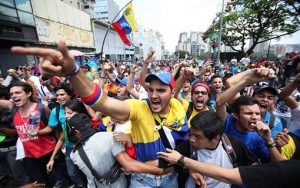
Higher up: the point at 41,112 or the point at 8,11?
the point at 8,11

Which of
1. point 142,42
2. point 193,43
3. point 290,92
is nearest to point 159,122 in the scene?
point 290,92

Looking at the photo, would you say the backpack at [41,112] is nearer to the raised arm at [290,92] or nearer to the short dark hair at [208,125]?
the short dark hair at [208,125]

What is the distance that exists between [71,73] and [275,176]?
5.33 feet

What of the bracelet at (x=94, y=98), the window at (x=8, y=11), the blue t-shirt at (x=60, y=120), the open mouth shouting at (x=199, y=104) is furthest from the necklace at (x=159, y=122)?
the window at (x=8, y=11)

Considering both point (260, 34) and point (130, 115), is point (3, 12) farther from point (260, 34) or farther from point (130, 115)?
point (260, 34)

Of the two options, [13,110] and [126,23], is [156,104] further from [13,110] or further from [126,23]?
[126,23]

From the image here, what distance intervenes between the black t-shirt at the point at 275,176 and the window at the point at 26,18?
20738 mm

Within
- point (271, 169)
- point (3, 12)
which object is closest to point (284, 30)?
point (271, 169)

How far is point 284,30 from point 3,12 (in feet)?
103

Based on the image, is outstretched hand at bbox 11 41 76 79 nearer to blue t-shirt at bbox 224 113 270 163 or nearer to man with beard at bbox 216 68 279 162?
man with beard at bbox 216 68 279 162

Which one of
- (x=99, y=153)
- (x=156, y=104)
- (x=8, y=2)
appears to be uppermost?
(x=8, y=2)

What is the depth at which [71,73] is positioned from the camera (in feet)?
3.98

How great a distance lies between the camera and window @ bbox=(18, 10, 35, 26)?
15905 mm

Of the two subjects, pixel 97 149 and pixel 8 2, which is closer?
pixel 97 149
